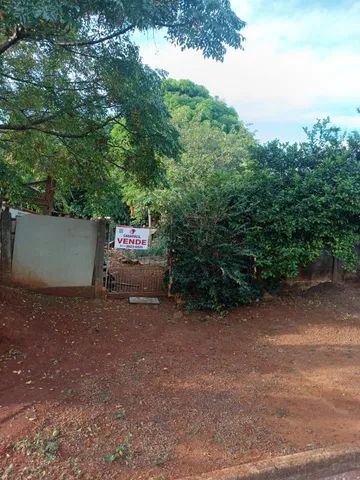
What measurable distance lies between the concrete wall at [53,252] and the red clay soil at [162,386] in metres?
0.46

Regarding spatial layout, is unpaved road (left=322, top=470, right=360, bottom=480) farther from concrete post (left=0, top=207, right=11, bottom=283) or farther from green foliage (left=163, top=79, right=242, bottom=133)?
green foliage (left=163, top=79, right=242, bottom=133)

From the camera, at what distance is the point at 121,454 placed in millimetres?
3051

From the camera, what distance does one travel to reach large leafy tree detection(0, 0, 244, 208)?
4375 millimetres

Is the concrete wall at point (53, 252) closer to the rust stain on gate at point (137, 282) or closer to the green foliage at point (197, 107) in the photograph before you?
the rust stain on gate at point (137, 282)

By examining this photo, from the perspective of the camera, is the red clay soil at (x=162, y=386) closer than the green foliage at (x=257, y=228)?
Yes

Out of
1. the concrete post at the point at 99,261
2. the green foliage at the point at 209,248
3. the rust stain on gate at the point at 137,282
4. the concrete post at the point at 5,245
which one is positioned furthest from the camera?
the rust stain on gate at the point at 137,282

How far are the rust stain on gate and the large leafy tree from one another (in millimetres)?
1833

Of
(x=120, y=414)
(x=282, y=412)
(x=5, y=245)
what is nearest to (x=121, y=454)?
(x=120, y=414)

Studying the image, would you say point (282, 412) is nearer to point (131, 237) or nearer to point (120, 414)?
point (120, 414)

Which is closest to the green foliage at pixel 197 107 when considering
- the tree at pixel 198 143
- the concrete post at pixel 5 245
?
the tree at pixel 198 143

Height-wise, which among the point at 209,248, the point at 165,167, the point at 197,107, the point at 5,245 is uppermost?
the point at 197,107

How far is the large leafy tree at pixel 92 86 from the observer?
4.38 metres

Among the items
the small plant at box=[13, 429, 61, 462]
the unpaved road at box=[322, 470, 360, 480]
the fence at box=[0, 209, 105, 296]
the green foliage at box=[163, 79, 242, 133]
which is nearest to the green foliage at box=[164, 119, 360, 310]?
the fence at box=[0, 209, 105, 296]

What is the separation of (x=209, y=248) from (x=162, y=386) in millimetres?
3212
